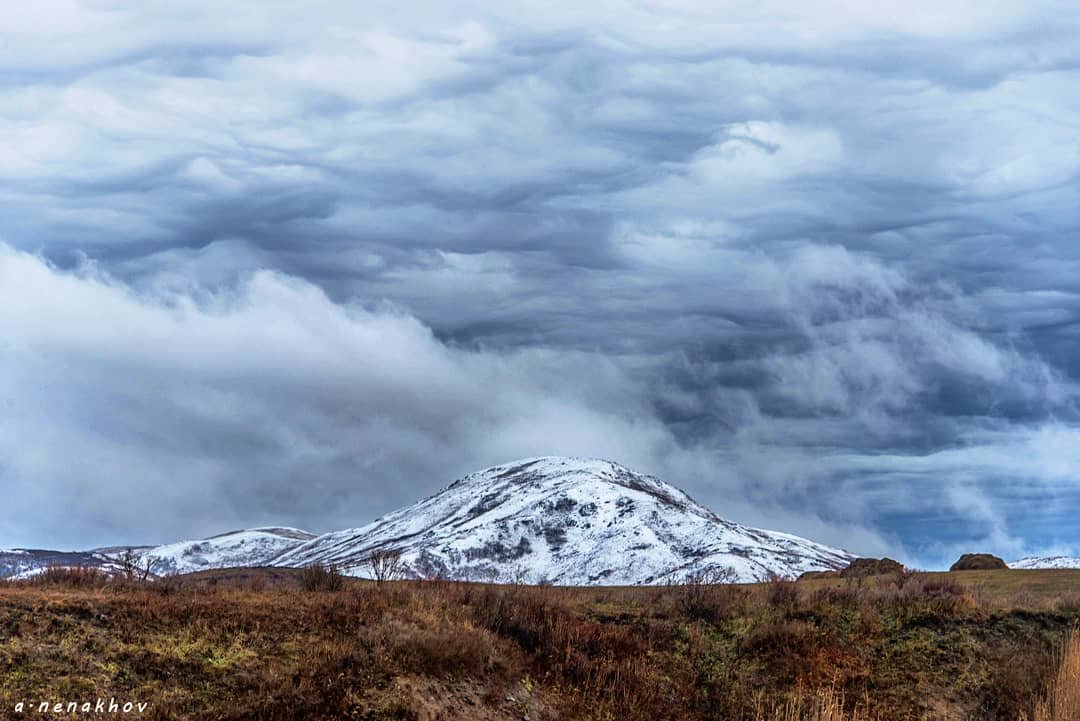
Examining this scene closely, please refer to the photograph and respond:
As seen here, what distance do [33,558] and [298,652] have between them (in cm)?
14944

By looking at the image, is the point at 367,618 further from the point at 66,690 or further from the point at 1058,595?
the point at 1058,595

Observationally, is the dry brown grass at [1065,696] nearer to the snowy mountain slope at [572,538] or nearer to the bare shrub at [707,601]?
the bare shrub at [707,601]

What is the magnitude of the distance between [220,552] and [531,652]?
170488 millimetres

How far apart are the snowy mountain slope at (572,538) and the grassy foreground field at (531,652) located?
184 ft

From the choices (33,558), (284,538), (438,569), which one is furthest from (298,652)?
(284,538)

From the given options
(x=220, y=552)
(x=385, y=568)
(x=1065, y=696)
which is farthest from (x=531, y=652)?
(x=220, y=552)

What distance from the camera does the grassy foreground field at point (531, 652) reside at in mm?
18594

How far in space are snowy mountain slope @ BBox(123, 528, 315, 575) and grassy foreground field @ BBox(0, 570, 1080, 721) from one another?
143m

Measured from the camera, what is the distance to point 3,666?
1747 cm

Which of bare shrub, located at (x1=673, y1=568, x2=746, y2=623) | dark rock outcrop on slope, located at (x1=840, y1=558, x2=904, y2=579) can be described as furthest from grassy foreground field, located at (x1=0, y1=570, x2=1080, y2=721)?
dark rock outcrop on slope, located at (x1=840, y1=558, x2=904, y2=579)

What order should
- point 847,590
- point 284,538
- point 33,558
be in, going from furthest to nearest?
point 284,538, point 33,558, point 847,590

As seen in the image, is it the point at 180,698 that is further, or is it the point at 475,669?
the point at 475,669

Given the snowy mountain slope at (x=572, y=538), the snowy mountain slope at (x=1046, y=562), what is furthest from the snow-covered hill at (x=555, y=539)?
the snowy mountain slope at (x=1046, y=562)

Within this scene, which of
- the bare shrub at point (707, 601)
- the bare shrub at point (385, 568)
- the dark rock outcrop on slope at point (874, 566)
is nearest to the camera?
the bare shrub at point (385, 568)
